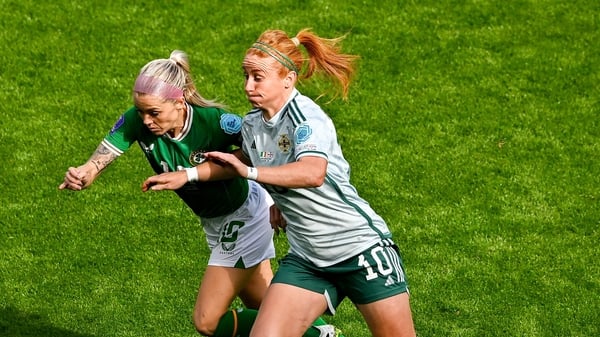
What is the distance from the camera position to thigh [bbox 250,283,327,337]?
20.1 feet

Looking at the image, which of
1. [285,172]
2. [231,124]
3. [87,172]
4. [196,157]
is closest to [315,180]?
[285,172]

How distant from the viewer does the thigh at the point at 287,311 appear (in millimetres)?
6141

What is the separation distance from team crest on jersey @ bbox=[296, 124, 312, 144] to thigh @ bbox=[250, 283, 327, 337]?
2.89ft

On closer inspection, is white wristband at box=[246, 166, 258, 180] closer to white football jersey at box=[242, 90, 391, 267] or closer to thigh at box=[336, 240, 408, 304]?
white football jersey at box=[242, 90, 391, 267]

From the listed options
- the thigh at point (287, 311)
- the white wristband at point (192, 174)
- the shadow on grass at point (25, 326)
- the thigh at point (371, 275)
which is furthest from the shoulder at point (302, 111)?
the shadow on grass at point (25, 326)

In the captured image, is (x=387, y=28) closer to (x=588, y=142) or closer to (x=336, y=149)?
(x=588, y=142)

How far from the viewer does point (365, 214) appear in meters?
6.33

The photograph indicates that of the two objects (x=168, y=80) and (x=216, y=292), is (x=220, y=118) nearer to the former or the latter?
(x=168, y=80)

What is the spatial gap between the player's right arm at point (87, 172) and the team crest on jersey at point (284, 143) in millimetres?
1236

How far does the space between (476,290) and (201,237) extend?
227 cm

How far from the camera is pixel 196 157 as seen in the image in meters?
6.82

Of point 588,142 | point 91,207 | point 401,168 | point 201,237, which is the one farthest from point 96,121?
point 588,142

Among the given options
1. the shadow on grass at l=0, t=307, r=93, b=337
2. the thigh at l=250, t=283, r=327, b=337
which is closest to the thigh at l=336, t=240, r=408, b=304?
the thigh at l=250, t=283, r=327, b=337

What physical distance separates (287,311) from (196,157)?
47.2 inches
